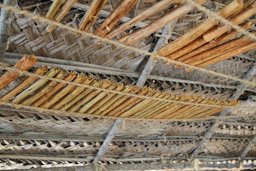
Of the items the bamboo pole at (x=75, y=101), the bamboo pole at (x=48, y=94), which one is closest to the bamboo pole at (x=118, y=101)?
the bamboo pole at (x=75, y=101)

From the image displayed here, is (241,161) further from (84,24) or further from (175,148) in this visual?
(84,24)

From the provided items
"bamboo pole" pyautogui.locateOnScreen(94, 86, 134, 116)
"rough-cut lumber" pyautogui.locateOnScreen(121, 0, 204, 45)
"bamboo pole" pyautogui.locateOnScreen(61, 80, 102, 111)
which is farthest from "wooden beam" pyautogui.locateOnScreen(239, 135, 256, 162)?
"rough-cut lumber" pyautogui.locateOnScreen(121, 0, 204, 45)

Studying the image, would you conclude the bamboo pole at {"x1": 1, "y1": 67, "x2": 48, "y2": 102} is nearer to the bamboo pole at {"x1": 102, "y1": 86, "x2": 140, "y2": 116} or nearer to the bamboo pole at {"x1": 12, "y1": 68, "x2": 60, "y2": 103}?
the bamboo pole at {"x1": 12, "y1": 68, "x2": 60, "y2": 103}

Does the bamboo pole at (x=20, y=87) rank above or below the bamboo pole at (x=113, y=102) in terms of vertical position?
below

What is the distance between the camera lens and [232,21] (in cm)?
216

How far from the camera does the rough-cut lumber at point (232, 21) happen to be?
2.10m

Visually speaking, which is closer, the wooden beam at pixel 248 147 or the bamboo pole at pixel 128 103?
the bamboo pole at pixel 128 103

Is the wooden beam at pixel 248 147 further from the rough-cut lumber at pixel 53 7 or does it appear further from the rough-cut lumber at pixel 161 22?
the rough-cut lumber at pixel 53 7

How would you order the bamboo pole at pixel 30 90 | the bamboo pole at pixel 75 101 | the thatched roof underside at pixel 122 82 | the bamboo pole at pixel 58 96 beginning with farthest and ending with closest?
the bamboo pole at pixel 75 101
the bamboo pole at pixel 58 96
the bamboo pole at pixel 30 90
the thatched roof underside at pixel 122 82

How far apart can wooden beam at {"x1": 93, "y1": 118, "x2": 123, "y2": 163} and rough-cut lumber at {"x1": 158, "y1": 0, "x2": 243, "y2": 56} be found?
1611 millimetres

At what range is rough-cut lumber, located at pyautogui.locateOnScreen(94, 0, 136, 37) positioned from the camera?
2.07 metres

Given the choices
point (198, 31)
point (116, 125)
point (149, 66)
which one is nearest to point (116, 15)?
point (198, 31)

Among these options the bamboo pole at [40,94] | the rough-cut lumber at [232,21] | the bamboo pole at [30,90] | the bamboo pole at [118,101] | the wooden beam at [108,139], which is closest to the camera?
the rough-cut lumber at [232,21]

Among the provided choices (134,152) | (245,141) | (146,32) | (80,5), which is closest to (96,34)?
(146,32)
